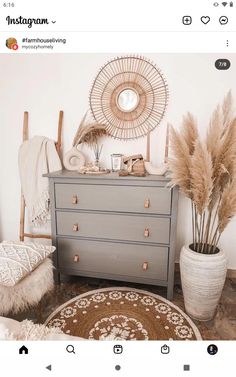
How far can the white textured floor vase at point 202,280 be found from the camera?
4.49ft

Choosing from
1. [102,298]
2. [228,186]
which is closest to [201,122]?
[228,186]

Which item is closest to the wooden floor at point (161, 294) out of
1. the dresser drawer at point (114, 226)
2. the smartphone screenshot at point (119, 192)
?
the smartphone screenshot at point (119, 192)

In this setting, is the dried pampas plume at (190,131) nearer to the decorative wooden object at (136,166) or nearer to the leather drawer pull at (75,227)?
the decorative wooden object at (136,166)

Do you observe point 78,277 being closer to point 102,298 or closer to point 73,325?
point 102,298

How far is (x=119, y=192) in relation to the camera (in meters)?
1.59

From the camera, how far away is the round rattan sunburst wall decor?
1.75 metres

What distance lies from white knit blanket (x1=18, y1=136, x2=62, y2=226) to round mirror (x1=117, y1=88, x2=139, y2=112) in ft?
2.11

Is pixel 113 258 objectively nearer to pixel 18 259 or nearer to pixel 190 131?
pixel 18 259

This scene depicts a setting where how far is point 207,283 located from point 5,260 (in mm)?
1174

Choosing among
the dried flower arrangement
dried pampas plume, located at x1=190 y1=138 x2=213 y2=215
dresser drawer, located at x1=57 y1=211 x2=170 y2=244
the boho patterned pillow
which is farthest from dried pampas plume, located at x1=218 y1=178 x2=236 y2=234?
the boho patterned pillow

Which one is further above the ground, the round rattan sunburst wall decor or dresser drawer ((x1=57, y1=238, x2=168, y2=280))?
the round rattan sunburst wall decor
